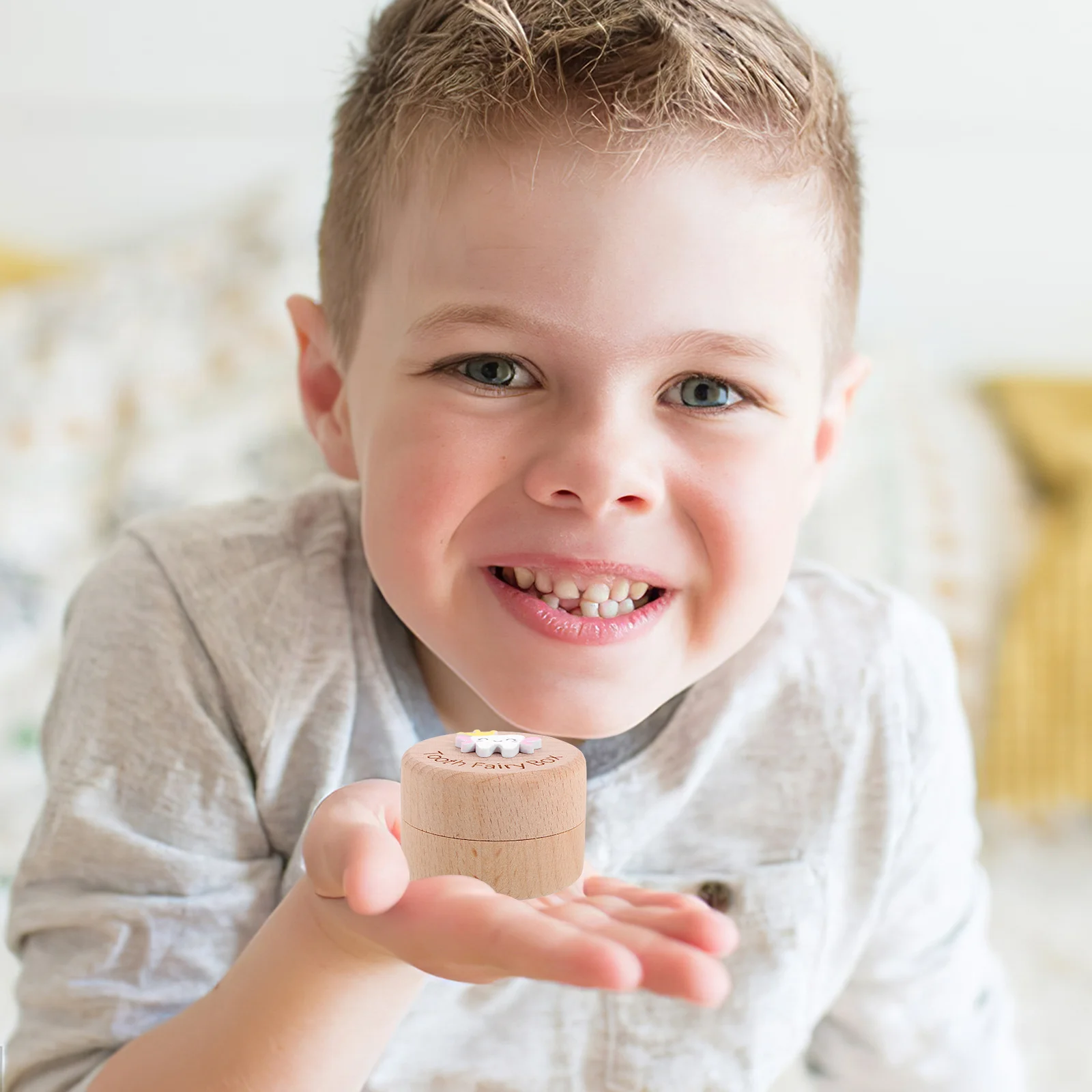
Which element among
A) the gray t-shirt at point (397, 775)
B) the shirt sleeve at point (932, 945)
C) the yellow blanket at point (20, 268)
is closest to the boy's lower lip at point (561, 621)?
the gray t-shirt at point (397, 775)

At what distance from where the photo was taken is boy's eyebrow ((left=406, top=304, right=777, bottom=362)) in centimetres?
42

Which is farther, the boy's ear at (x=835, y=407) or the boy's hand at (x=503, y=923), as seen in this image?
the boy's ear at (x=835, y=407)

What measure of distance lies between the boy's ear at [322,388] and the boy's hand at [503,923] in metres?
0.22

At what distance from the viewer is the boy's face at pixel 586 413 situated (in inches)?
16.3

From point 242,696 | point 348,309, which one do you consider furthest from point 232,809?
point 348,309

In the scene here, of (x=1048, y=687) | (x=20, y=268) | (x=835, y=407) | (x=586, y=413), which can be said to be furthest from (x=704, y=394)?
(x=20, y=268)

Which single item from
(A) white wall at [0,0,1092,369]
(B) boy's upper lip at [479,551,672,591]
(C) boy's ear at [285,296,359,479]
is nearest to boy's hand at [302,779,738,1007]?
(B) boy's upper lip at [479,551,672,591]

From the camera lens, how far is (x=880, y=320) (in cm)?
137

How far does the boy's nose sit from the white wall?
3.04 ft

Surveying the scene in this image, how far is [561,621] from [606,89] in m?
0.19

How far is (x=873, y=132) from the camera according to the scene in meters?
1.33

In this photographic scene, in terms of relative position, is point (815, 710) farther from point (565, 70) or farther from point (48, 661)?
point (48, 661)

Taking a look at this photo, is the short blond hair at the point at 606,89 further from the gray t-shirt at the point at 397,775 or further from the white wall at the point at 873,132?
the white wall at the point at 873,132

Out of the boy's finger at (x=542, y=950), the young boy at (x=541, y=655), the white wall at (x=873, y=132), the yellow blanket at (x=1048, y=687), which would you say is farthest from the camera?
the white wall at (x=873, y=132)
